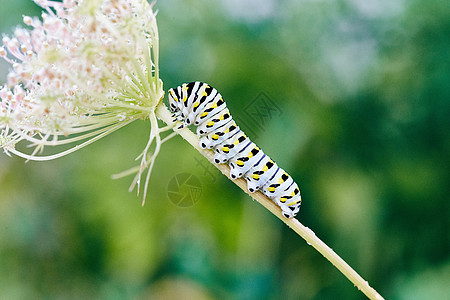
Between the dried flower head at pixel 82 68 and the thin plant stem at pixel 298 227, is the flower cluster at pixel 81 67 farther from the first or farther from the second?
the thin plant stem at pixel 298 227

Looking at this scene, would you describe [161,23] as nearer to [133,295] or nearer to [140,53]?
[133,295]

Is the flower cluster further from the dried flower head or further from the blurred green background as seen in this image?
the blurred green background

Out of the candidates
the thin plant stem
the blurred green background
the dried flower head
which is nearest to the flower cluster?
the dried flower head

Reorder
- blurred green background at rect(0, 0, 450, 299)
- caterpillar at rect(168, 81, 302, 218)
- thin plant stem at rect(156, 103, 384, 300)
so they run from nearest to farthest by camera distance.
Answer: thin plant stem at rect(156, 103, 384, 300) → caterpillar at rect(168, 81, 302, 218) → blurred green background at rect(0, 0, 450, 299)

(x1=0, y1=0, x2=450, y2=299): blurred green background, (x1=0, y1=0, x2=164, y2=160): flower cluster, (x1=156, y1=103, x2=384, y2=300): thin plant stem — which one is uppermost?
(x1=0, y1=0, x2=164, y2=160): flower cluster

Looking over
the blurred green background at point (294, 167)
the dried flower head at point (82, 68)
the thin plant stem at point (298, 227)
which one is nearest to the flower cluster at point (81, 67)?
the dried flower head at point (82, 68)

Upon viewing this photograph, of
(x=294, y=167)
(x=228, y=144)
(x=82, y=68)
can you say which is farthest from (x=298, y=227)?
(x=294, y=167)
